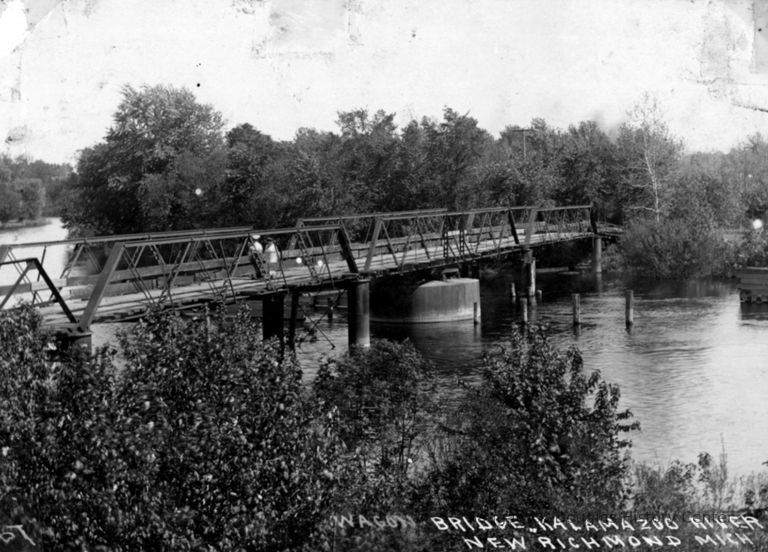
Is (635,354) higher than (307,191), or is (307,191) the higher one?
(307,191)

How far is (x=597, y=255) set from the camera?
9394 cm

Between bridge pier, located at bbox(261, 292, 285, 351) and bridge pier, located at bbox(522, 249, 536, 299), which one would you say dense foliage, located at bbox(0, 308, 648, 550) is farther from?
bridge pier, located at bbox(522, 249, 536, 299)

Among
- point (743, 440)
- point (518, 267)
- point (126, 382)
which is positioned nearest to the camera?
point (126, 382)

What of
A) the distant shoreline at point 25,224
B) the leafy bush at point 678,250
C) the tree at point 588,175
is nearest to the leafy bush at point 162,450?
the leafy bush at point 678,250

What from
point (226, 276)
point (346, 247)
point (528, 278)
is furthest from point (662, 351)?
point (528, 278)

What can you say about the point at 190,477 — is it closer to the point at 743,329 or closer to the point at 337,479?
the point at 337,479

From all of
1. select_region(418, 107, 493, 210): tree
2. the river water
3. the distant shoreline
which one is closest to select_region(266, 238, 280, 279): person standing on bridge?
the river water

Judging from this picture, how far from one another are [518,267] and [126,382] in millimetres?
71502

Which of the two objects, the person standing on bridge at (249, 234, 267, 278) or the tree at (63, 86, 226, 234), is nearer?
the person standing on bridge at (249, 234, 267, 278)

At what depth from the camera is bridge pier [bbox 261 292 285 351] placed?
41812 mm

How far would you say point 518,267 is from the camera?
86875mm

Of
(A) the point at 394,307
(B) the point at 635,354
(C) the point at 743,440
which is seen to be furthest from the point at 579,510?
(A) the point at 394,307

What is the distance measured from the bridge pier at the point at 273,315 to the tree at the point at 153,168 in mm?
54854

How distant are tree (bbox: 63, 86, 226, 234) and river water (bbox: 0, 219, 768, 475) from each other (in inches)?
1298
